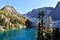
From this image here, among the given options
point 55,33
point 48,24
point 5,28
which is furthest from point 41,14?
point 5,28

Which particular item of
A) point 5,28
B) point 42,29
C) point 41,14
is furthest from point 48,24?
point 5,28

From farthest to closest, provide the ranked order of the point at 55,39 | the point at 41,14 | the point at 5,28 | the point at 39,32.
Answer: the point at 5,28 < the point at 41,14 < the point at 55,39 < the point at 39,32

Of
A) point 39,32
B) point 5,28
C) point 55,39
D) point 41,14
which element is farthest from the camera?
point 5,28

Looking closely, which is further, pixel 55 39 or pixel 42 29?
pixel 55 39

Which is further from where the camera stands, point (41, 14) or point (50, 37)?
point (41, 14)

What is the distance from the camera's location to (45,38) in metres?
60.9

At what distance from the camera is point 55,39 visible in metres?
70.5

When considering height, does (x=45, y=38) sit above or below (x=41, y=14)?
below

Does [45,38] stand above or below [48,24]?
below

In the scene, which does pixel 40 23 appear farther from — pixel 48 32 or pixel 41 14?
pixel 41 14

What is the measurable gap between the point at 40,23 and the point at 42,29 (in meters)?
2.07

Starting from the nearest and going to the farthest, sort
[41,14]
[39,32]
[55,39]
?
A: [39,32], [55,39], [41,14]

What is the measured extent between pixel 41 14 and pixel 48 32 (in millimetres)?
18341

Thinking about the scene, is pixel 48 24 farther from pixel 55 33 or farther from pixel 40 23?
pixel 55 33
